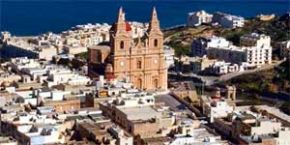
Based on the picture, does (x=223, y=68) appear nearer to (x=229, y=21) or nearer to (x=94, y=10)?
(x=229, y=21)

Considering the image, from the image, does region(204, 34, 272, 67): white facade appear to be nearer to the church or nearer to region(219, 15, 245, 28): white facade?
region(219, 15, 245, 28): white facade

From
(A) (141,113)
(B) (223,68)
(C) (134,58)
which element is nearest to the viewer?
(A) (141,113)

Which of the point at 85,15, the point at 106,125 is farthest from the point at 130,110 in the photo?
the point at 85,15

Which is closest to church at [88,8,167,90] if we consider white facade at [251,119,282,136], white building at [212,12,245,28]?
white facade at [251,119,282,136]

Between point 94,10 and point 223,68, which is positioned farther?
point 94,10

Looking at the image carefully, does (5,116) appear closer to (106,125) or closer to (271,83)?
(106,125)

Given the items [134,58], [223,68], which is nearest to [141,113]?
[134,58]
